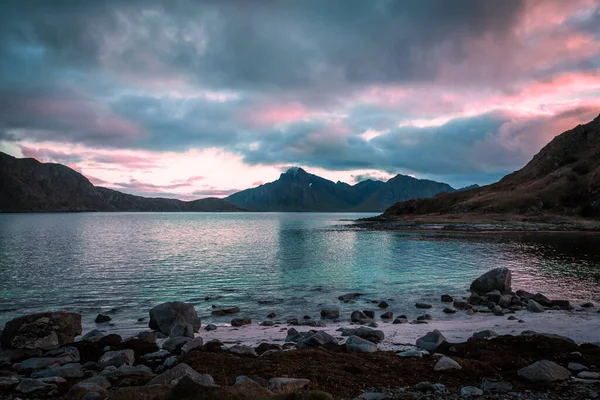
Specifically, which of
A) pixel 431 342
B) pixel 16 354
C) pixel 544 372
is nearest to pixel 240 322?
pixel 16 354

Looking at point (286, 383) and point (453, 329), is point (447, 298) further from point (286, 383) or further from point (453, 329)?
point (286, 383)

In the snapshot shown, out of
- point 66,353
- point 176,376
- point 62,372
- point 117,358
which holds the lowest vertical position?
point 66,353

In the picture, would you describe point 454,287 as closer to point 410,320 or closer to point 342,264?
point 410,320

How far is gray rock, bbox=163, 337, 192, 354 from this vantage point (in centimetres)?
2089

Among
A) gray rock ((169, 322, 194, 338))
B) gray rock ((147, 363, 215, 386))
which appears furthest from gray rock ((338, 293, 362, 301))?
gray rock ((147, 363, 215, 386))

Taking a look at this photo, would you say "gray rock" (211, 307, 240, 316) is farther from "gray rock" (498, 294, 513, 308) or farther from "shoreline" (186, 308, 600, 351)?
"gray rock" (498, 294, 513, 308)

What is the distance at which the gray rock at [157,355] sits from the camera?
19.3 meters

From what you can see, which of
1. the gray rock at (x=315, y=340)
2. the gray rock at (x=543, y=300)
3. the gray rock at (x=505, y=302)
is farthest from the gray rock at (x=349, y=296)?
the gray rock at (x=543, y=300)

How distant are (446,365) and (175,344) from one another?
14217 millimetres

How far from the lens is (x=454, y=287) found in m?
42.6

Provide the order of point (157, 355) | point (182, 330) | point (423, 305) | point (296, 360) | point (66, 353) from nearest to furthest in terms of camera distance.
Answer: point (296, 360) → point (157, 355) → point (66, 353) → point (182, 330) → point (423, 305)

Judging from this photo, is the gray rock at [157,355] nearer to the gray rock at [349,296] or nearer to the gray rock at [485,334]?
the gray rock at [485,334]

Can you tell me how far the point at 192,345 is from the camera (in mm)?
20922

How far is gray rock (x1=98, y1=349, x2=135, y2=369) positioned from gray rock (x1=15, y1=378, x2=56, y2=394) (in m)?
3.58
